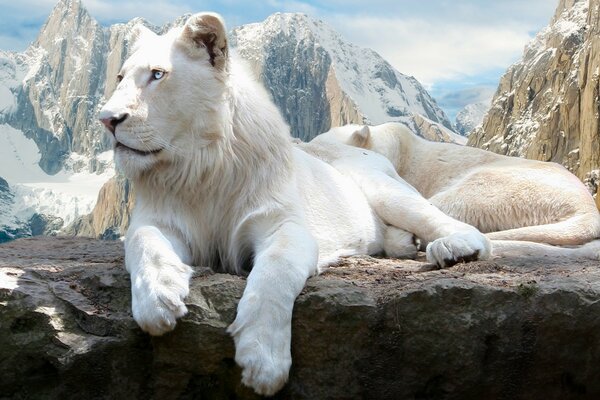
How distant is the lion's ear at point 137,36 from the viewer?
16.2ft

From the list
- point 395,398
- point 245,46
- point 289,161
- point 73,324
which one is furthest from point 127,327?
point 245,46

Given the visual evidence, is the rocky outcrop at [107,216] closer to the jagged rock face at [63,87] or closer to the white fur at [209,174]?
the jagged rock face at [63,87]

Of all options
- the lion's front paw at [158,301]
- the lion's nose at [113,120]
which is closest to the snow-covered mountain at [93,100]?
the lion's nose at [113,120]

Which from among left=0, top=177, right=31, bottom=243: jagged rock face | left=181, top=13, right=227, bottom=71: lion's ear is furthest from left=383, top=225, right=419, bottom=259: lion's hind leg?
left=0, top=177, right=31, bottom=243: jagged rock face

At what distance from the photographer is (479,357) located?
3764mm

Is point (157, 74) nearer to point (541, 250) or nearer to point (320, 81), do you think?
point (541, 250)

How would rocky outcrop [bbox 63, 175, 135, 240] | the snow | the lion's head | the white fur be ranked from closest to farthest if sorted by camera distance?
the white fur, the lion's head, rocky outcrop [bbox 63, 175, 135, 240], the snow

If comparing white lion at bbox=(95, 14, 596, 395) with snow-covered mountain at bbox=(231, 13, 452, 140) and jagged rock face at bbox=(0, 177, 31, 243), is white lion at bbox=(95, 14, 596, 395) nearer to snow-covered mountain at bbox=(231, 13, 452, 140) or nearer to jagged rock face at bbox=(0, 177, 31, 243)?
snow-covered mountain at bbox=(231, 13, 452, 140)

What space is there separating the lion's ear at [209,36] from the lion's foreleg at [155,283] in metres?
1.22

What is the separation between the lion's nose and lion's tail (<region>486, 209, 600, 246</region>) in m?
3.45

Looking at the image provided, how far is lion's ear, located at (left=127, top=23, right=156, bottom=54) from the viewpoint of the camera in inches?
194

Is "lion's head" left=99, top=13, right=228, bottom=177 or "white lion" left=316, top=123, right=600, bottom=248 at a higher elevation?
"lion's head" left=99, top=13, right=228, bottom=177

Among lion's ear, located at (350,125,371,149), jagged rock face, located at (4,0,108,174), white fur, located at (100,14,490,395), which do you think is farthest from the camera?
jagged rock face, located at (4,0,108,174)

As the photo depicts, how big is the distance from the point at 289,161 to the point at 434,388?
6.03ft
